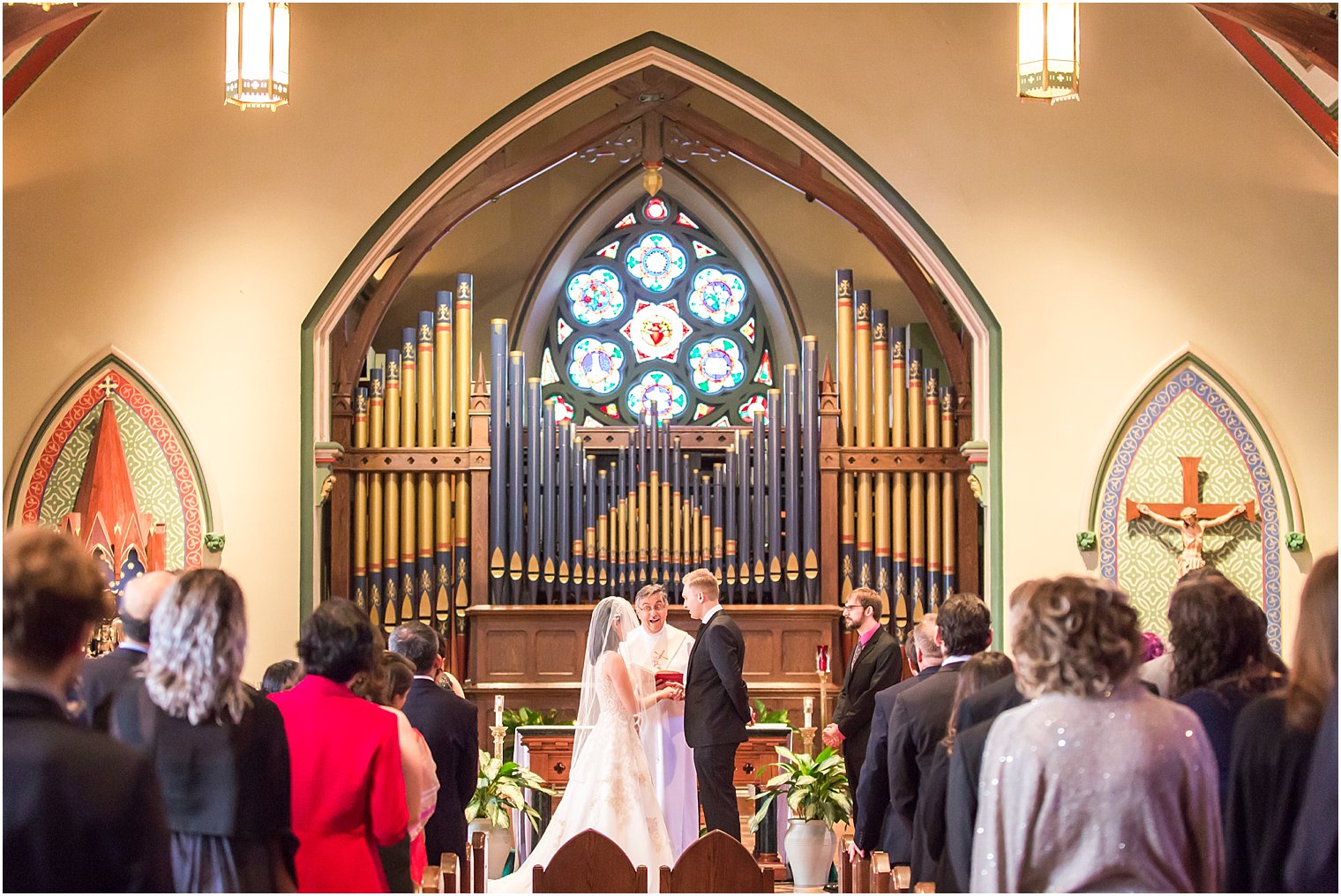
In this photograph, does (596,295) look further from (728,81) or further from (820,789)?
(820,789)

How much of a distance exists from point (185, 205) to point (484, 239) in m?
3.46

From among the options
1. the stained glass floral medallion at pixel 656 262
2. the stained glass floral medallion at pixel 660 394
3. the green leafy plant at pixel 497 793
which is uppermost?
the stained glass floral medallion at pixel 656 262

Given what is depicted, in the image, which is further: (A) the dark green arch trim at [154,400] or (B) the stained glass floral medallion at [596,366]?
(B) the stained glass floral medallion at [596,366]

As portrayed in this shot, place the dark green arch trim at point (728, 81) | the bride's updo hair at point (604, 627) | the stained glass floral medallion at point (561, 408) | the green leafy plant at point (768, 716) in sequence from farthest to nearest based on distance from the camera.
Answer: the stained glass floral medallion at point (561, 408) < the green leafy plant at point (768, 716) < the dark green arch trim at point (728, 81) < the bride's updo hair at point (604, 627)

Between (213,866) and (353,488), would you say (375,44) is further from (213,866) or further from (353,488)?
(213,866)

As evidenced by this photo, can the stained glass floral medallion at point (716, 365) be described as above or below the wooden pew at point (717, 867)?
above

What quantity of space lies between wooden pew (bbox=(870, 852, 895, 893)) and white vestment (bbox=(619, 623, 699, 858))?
9.99 ft

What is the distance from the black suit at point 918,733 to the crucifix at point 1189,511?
4672 mm

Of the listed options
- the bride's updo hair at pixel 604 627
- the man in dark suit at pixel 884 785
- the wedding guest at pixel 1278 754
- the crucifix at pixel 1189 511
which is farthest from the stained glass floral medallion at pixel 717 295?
the wedding guest at pixel 1278 754

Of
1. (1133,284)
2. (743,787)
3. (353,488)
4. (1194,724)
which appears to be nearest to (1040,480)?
(1133,284)

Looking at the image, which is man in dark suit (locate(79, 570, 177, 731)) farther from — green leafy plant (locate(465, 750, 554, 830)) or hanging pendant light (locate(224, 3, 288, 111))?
green leafy plant (locate(465, 750, 554, 830))

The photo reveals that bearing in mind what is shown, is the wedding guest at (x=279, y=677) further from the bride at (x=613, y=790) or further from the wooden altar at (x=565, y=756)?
the wooden altar at (x=565, y=756)

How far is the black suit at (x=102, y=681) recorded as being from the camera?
3.32m

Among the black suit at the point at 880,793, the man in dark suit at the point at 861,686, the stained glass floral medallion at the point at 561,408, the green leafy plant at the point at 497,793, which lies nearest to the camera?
the black suit at the point at 880,793
